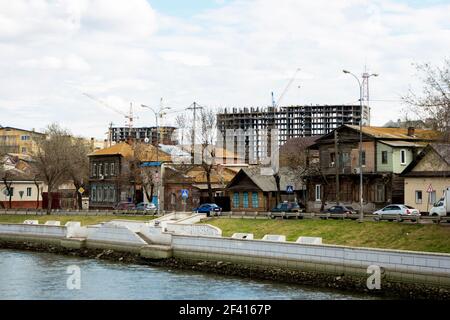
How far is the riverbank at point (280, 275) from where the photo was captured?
122ft

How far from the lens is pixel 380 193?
76.0 m

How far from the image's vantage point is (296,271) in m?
44.4

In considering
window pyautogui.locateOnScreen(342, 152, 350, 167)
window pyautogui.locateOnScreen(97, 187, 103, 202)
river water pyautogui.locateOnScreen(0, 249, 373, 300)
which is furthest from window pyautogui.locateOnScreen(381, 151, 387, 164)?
window pyautogui.locateOnScreen(97, 187, 103, 202)

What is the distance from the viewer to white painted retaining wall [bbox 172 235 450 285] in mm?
37031

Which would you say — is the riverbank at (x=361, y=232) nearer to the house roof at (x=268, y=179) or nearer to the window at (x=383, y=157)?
the window at (x=383, y=157)

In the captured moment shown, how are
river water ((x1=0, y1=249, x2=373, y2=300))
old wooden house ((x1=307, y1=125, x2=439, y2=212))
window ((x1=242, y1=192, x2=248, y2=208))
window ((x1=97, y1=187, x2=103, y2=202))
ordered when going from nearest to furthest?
1. river water ((x1=0, y1=249, x2=373, y2=300))
2. old wooden house ((x1=307, y1=125, x2=439, y2=212))
3. window ((x1=242, y1=192, x2=248, y2=208))
4. window ((x1=97, y1=187, x2=103, y2=202))

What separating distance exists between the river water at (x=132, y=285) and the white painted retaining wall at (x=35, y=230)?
12.0 meters

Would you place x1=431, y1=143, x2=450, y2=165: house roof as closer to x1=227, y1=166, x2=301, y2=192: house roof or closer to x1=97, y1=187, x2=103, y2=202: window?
x1=227, y1=166, x2=301, y2=192: house roof

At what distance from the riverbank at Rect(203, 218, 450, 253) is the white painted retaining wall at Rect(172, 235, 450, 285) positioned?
21.0 feet

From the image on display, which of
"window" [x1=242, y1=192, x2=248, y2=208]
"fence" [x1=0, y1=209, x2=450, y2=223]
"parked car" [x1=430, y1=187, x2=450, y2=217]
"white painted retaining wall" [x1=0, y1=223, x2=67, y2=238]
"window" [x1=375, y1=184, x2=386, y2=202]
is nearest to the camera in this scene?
"fence" [x1=0, y1=209, x2=450, y2=223]
